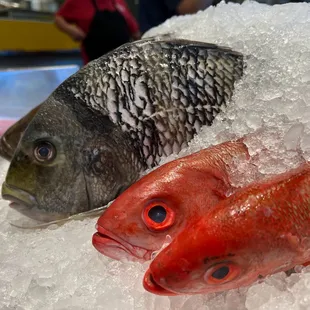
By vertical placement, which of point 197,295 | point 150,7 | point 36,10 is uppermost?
point 197,295

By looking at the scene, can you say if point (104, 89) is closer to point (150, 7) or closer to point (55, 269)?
point (55, 269)

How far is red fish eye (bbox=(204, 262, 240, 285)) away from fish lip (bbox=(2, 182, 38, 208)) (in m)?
0.48

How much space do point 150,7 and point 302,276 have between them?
1.98m

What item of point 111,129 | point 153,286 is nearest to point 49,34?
point 111,129

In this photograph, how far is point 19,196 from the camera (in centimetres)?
86

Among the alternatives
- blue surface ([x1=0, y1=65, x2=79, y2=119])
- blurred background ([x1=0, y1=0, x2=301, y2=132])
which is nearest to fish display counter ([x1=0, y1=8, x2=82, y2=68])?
blurred background ([x1=0, y1=0, x2=301, y2=132])

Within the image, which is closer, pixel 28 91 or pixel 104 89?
pixel 104 89

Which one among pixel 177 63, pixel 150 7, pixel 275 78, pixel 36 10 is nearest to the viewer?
pixel 275 78

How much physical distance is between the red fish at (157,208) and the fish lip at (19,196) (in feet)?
0.90

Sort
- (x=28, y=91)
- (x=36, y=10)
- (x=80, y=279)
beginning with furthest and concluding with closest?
(x=36, y=10) < (x=28, y=91) < (x=80, y=279)

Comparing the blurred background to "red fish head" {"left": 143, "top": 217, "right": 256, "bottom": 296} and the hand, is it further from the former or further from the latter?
"red fish head" {"left": 143, "top": 217, "right": 256, "bottom": 296}

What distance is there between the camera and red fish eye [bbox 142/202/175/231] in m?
0.63

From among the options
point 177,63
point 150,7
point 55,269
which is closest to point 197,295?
point 55,269

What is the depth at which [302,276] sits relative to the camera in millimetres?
552
